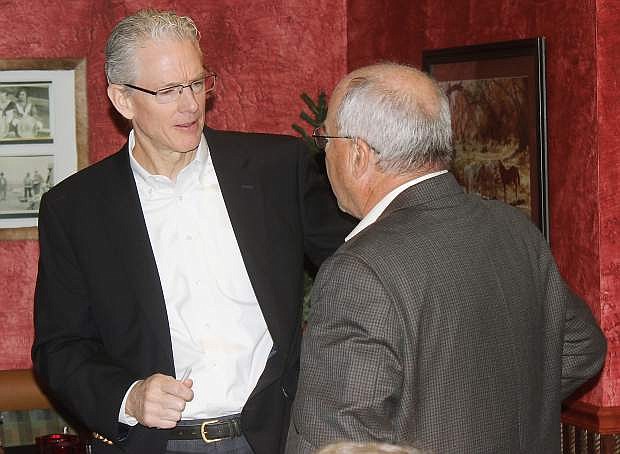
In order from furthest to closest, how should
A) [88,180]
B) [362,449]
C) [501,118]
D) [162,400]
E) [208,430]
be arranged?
[501,118] < [88,180] < [208,430] < [162,400] < [362,449]

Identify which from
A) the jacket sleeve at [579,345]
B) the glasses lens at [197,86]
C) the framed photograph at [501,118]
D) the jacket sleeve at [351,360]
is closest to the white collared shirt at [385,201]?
the jacket sleeve at [351,360]

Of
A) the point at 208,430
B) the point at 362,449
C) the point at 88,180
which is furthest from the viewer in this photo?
the point at 88,180

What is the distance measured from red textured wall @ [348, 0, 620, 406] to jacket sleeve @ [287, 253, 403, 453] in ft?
5.85

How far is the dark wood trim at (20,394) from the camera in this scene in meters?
4.59

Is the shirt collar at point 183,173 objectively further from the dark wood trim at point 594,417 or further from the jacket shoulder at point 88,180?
the dark wood trim at point 594,417

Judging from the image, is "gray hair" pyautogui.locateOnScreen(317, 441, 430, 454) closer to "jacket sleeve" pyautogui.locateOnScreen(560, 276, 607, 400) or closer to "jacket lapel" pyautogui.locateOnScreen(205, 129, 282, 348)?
"jacket sleeve" pyautogui.locateOnScreen(560, 276, 607, 400)

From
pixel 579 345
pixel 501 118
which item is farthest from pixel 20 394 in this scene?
pixel 579 345

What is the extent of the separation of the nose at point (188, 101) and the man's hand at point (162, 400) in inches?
27.5

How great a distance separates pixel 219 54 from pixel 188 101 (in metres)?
2.41

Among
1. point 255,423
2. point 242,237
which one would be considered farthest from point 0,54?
point 255,423

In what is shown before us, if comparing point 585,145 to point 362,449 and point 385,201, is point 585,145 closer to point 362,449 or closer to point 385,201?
Answer: point 385,201

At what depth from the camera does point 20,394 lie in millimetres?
4602

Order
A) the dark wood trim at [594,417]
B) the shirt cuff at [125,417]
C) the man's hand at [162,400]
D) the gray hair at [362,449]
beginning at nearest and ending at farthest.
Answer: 1. the gray hair at [362,449]
2. the man's hand at [162,400]
3. the shirt cuff at [125,417]
4. the dark wood trim at [594,417]

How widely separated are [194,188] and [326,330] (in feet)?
2.98
